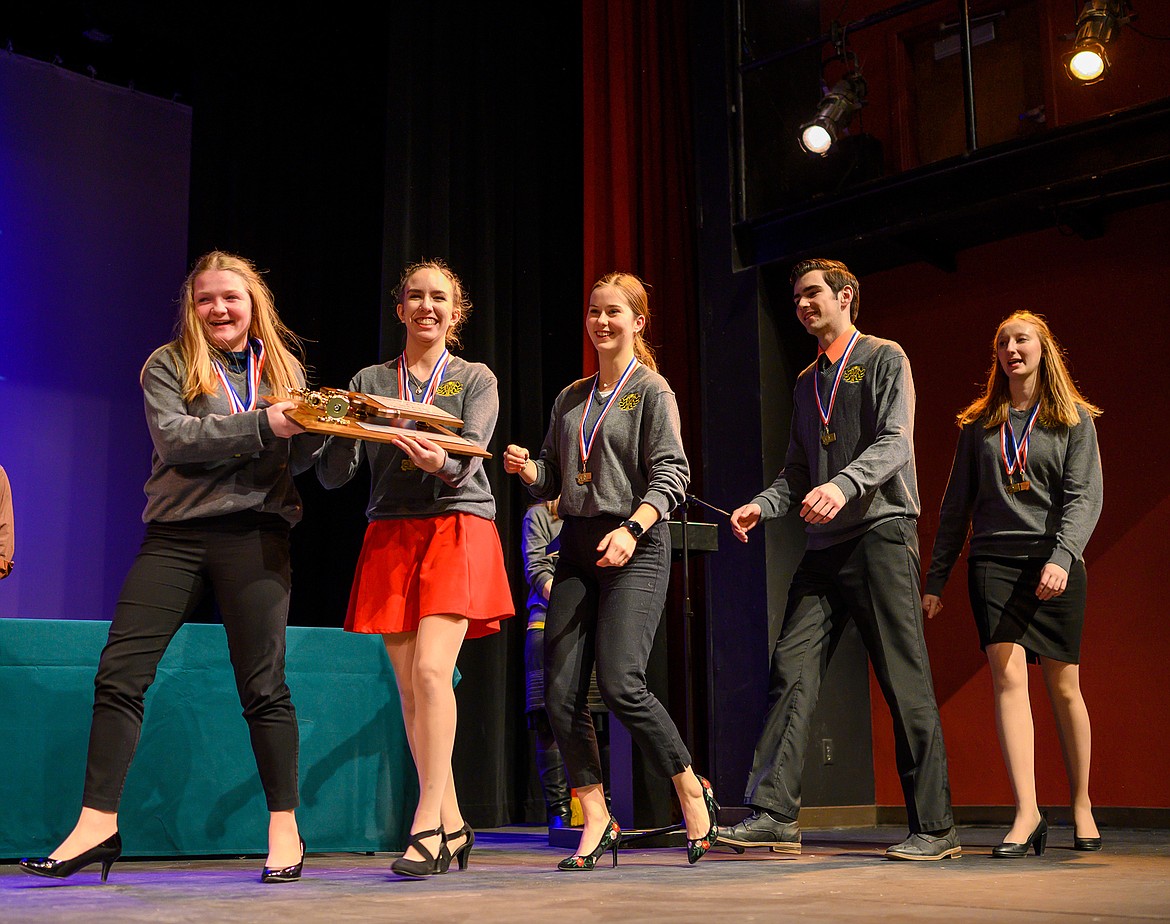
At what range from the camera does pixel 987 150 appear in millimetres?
4809

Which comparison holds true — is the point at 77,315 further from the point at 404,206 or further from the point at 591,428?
the point at 591,428

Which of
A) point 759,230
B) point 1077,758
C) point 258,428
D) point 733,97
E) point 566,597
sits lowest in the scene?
point 1077,758

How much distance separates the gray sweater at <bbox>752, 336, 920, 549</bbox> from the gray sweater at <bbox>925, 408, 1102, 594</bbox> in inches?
13.2

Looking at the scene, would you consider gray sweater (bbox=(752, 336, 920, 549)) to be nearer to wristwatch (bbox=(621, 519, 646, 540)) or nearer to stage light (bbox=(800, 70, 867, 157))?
wristwatch (bbox=(621, 519, 646, 540))

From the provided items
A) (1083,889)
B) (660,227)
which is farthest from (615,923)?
(660,227)

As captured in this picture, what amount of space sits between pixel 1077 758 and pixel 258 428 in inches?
103

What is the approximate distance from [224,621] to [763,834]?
5.05 ft

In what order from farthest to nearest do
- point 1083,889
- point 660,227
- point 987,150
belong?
point 660,227 < point 987,150 < point 1083,889

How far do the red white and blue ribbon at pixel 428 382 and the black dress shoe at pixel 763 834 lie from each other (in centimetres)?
139

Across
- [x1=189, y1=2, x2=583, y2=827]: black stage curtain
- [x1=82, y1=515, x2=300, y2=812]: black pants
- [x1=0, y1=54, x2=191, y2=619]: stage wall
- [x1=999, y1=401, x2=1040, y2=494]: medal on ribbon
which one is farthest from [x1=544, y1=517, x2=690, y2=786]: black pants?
[x1=0, y1=54, x2=191, y2=619]: stage wall

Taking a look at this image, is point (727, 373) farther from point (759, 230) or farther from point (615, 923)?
point (615, 923)

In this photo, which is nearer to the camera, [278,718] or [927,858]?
[278,718]

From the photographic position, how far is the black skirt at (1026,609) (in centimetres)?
352

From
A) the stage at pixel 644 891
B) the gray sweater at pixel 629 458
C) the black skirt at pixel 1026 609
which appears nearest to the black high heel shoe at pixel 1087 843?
the stage at pixel 644 891
